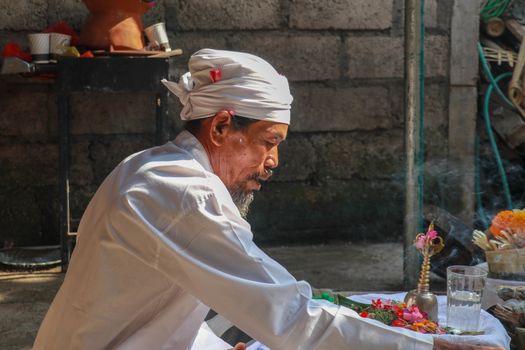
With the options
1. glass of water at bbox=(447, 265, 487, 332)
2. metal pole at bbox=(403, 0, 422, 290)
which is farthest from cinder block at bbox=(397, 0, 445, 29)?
glass of water at bbox=(447, 265, 487, 332)

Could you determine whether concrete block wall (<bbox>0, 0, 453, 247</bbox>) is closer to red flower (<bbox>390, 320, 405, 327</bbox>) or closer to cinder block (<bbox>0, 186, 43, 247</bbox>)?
cinder block (<bbox>0, 186, 43, 247</bbox>)

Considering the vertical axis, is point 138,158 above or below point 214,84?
below

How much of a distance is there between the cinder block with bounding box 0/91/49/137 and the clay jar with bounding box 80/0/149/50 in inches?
30.4

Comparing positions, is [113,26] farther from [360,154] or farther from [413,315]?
[413,315]

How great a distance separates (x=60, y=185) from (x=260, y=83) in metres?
3.52

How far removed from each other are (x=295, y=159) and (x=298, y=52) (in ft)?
2.65

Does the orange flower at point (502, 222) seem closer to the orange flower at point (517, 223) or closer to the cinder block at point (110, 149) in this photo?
the orange flower at point (517, 223)

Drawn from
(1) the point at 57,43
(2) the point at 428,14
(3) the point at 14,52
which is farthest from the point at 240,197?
(2) the point at 428,14

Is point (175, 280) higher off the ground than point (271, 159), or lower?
lower

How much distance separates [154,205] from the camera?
231 centimetres

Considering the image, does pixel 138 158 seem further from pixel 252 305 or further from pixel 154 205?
pixel 252 305

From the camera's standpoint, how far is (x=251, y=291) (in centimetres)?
218

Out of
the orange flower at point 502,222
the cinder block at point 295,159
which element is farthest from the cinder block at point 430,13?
the orange flower at point 502,222

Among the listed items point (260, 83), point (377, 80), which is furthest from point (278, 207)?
point (260, 83)
